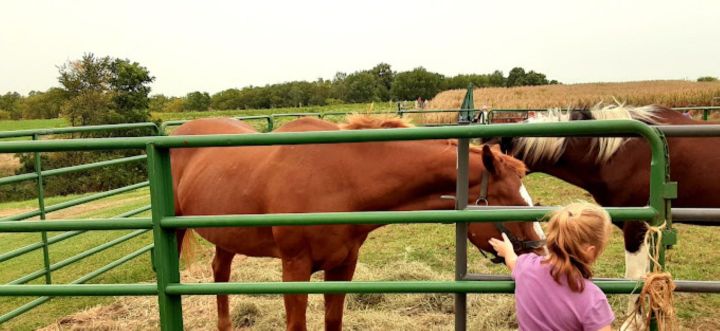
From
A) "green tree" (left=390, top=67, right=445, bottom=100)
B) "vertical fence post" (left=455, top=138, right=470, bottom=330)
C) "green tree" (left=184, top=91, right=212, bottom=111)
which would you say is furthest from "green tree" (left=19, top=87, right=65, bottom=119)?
"vertical fence post" (left=455, top=138, right=470, bottom=330)

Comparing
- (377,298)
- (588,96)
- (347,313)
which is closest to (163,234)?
(347,313)

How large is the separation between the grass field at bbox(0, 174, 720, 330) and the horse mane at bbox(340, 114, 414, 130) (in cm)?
183

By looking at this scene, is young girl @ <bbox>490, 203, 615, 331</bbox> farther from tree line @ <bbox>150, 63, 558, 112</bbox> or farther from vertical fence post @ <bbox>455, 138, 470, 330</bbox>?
tree line @ <bbox>150, 63, 558, 112</bbox>

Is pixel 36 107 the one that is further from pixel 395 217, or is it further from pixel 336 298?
pixel 395 217

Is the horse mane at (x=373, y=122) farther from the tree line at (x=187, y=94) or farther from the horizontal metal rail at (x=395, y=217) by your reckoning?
the tree line at (x=187, y=94)

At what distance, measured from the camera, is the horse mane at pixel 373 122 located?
9.37 feet

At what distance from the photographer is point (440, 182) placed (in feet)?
8.96

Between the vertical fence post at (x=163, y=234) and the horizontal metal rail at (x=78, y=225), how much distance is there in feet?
0.23

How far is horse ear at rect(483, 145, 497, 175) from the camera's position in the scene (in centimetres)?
246

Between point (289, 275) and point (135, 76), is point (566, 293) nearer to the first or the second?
point (289, 275)

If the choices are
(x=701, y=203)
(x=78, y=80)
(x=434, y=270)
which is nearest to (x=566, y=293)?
(x=701, y=203)

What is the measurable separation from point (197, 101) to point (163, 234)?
7289 cm

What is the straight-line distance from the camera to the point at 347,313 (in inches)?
164

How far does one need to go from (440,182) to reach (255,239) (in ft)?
4.39
